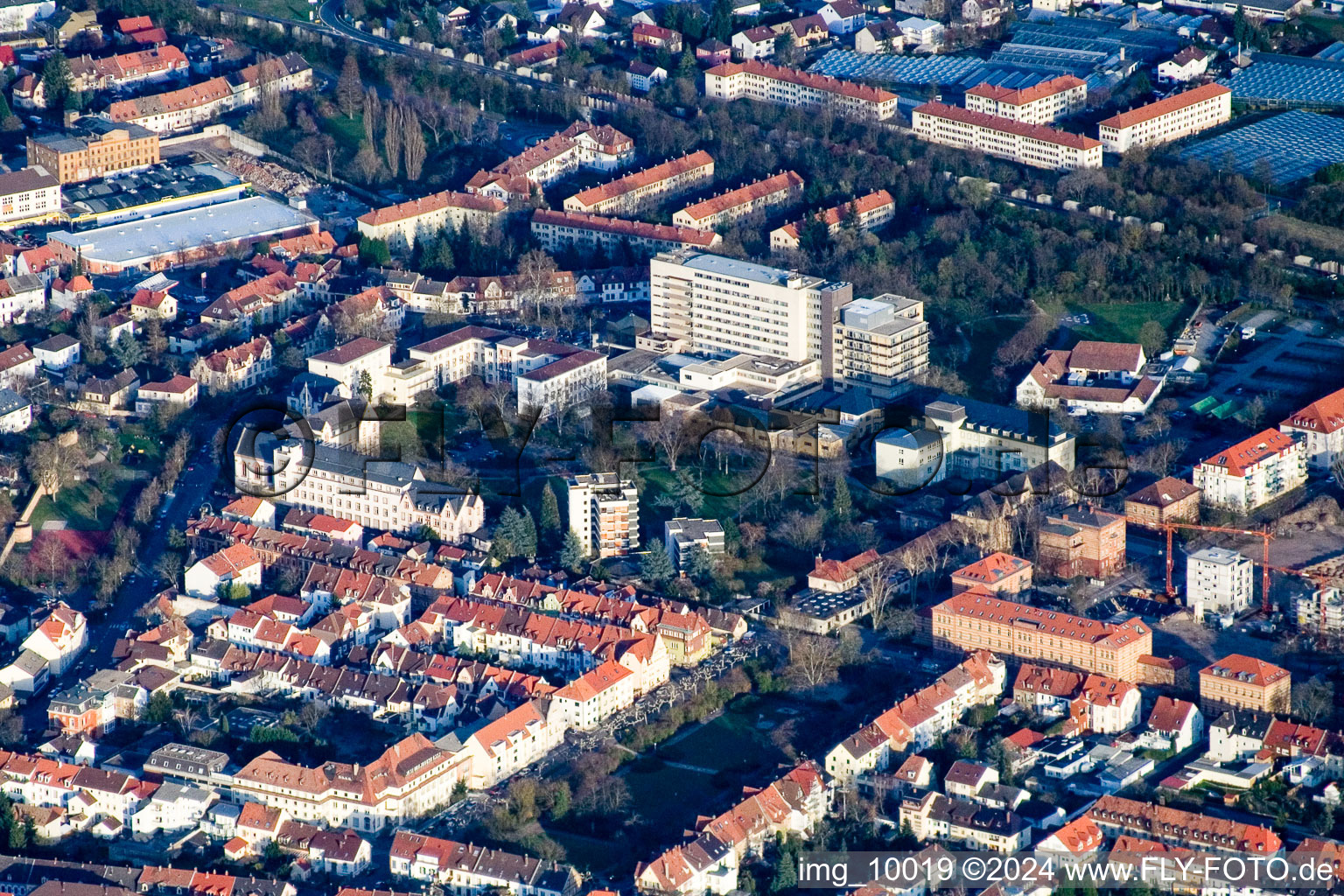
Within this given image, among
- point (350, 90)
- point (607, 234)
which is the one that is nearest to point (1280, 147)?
point (607, 234)

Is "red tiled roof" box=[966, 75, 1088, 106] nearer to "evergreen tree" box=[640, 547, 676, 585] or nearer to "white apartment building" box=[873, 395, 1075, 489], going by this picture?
"white apartment building" box=[873, 395, 1075, 489]

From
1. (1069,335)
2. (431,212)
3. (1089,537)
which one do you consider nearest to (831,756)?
(1089,537)

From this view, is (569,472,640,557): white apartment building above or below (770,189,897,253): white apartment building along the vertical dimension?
below

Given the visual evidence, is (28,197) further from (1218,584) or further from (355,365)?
(1218,584)

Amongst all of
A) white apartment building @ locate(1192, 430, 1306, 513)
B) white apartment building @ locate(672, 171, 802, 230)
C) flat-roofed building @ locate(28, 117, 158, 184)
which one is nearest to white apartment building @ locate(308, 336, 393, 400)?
white apartment building @ locate(672, 171, 802, 230)

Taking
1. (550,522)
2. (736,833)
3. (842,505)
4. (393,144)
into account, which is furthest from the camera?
(393,144)

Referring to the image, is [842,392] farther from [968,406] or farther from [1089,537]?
[1089,537]
